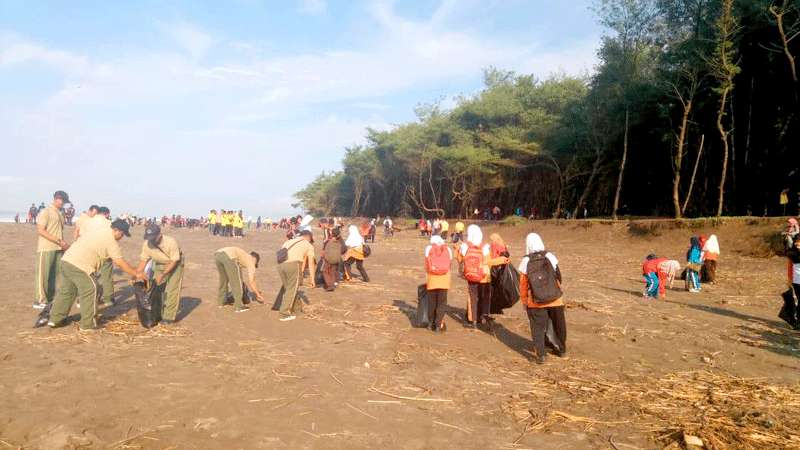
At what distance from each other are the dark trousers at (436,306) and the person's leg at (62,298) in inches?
203

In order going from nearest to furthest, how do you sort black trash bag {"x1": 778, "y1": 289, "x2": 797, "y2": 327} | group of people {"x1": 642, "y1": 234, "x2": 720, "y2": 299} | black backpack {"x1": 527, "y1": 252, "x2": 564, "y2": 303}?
black backpack {"x1": 527, "y1": 252, "x2": 564, "y2": 303}, black trash bag {"x1": 778, "y1": 289, "x2": 797, "y2": 327}, group of people {"x1": 642, "y1": 234, "x2": 720, "y2": 299}

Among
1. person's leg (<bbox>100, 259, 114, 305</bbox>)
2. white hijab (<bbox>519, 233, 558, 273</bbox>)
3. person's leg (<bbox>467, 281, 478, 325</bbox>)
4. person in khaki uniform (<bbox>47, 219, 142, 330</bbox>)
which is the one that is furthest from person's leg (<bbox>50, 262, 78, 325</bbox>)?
white hijab (<bbox>519, 233, 558, 273</bbox>)

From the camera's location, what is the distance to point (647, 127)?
30828mm

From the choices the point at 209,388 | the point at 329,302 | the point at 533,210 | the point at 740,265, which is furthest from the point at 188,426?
the point at 533,210

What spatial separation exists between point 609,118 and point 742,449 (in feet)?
93.4

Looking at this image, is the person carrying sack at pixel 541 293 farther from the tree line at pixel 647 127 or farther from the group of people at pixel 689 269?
the tree line at pixel 647 127

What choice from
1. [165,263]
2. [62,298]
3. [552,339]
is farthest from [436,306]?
[62,298]

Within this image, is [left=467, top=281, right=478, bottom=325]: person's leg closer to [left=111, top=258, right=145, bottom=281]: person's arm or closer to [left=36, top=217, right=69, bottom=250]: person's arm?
[left=111, top=258, right=145, bottom=281]: person's arm

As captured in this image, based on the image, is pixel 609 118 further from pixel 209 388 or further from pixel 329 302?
pixel 209 388

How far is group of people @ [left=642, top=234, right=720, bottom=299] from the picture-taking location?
12.4 meters

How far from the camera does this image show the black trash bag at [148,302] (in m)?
→ 7.64

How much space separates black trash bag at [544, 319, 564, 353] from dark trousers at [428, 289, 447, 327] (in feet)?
5.85

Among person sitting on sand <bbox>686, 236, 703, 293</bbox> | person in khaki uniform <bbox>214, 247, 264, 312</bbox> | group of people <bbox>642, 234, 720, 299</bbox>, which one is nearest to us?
person in khaki uniform <bbox>214, 247, 264, 312</bbox>

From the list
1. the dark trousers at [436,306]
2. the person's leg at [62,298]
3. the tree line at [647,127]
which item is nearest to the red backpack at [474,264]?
the dark trousers at [436,306]
